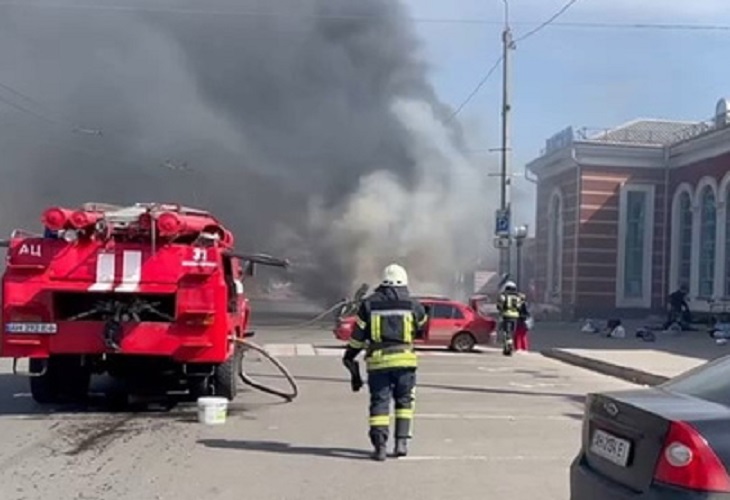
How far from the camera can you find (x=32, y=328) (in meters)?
9.77

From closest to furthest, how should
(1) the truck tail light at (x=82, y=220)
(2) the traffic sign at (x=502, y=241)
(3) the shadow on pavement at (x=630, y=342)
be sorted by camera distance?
(1) the truck tail light at (x=82, y=220)
(3) the shadow on pavement at (x=630, y=342)
(2) the traffic sign at (x=502, y=241)

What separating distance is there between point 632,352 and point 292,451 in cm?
1285

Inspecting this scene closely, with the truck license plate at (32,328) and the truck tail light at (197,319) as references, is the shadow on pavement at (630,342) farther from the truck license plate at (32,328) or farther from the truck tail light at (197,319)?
the truck license plate at (32,328)

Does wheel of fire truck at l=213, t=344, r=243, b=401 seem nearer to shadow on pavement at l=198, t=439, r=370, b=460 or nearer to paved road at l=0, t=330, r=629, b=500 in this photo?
paved road at l=0, t=330, r=629, b=500

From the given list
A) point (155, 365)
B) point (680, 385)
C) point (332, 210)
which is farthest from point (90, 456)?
point (332, 210)

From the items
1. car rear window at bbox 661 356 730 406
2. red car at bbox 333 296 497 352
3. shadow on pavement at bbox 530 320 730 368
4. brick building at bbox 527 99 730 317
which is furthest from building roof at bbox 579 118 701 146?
car rear window at bbox 661 356 730 406

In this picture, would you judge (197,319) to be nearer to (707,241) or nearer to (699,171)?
(707,241)

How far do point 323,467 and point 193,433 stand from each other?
6.43 feet

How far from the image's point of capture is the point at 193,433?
909 centimetres

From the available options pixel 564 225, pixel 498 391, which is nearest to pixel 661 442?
pixel 498 391

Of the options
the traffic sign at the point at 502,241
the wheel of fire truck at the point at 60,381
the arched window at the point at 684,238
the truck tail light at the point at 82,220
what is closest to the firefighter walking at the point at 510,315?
the traffic sign at the point at 502,241

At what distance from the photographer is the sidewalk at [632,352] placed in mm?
15695

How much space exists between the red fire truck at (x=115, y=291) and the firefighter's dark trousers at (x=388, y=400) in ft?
8.35

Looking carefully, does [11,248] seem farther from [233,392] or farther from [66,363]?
[233,392]
